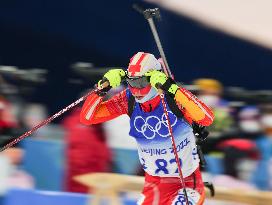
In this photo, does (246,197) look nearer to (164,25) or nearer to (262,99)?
(262,99)

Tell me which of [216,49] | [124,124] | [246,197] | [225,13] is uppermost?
[225,13]

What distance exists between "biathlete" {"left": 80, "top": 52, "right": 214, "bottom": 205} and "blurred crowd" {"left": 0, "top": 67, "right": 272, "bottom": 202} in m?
1.17

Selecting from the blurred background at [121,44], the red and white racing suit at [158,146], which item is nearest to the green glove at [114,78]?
the red and white racing suit at [158,146]

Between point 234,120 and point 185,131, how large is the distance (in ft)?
9.58

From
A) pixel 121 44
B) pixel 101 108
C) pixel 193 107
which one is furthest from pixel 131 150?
pixel 121 44

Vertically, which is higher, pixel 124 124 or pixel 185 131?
pixel 124 124

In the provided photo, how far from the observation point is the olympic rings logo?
15.9ft

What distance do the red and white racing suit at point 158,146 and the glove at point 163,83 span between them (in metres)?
0.24

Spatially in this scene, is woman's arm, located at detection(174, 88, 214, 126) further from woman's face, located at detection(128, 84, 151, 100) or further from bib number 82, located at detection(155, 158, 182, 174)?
bib number 82, located at detection(155, 158, 182, 174)

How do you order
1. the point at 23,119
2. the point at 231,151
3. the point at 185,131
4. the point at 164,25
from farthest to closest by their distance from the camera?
the point at 164,25 < the point at 23,119 < the point at 231,151 < the point at 185,131

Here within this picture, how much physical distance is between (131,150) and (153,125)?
205cm

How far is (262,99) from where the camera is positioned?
9438mm

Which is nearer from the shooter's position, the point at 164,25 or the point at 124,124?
the point at 124,124

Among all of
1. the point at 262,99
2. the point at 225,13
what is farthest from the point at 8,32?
the point at 262,99
